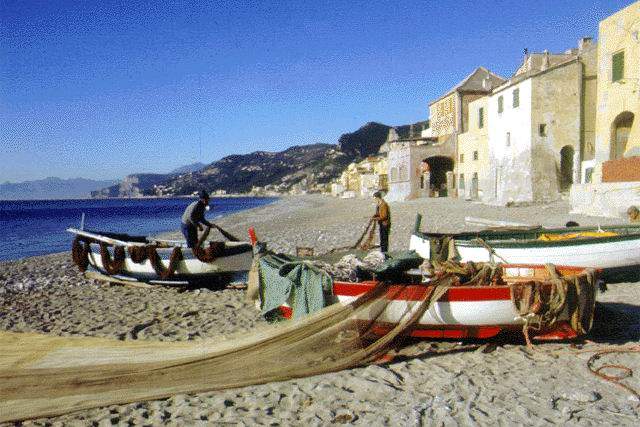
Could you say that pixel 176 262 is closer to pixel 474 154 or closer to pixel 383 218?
pixel 383 218

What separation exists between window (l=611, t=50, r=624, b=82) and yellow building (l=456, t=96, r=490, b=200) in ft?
41.9

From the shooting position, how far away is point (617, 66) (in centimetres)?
2216

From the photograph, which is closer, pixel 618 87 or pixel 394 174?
pixel 618 87

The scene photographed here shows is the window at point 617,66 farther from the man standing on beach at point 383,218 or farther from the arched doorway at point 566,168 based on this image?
the man standing on beach at point 383,218

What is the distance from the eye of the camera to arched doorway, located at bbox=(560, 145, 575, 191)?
28.7 m

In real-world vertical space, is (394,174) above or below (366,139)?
below

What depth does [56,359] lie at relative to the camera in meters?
5.99

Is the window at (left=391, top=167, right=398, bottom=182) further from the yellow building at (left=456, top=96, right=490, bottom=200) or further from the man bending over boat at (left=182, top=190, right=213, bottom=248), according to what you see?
the man bending over boat at (left=182, top=190, right=213, bottom=248)

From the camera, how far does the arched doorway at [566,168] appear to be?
1130 inches

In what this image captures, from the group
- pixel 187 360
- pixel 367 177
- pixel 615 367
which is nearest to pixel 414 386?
pixel 615 367

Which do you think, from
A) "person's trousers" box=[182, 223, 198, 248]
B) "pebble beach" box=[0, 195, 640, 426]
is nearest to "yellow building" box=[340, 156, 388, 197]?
"person's trousers" box=[182, 223, 198, 248]

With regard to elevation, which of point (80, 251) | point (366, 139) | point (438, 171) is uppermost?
point (366, 139)

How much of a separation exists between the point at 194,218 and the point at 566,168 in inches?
1008

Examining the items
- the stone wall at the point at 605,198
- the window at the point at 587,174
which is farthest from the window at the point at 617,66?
the stone wall at the point at 605,198
